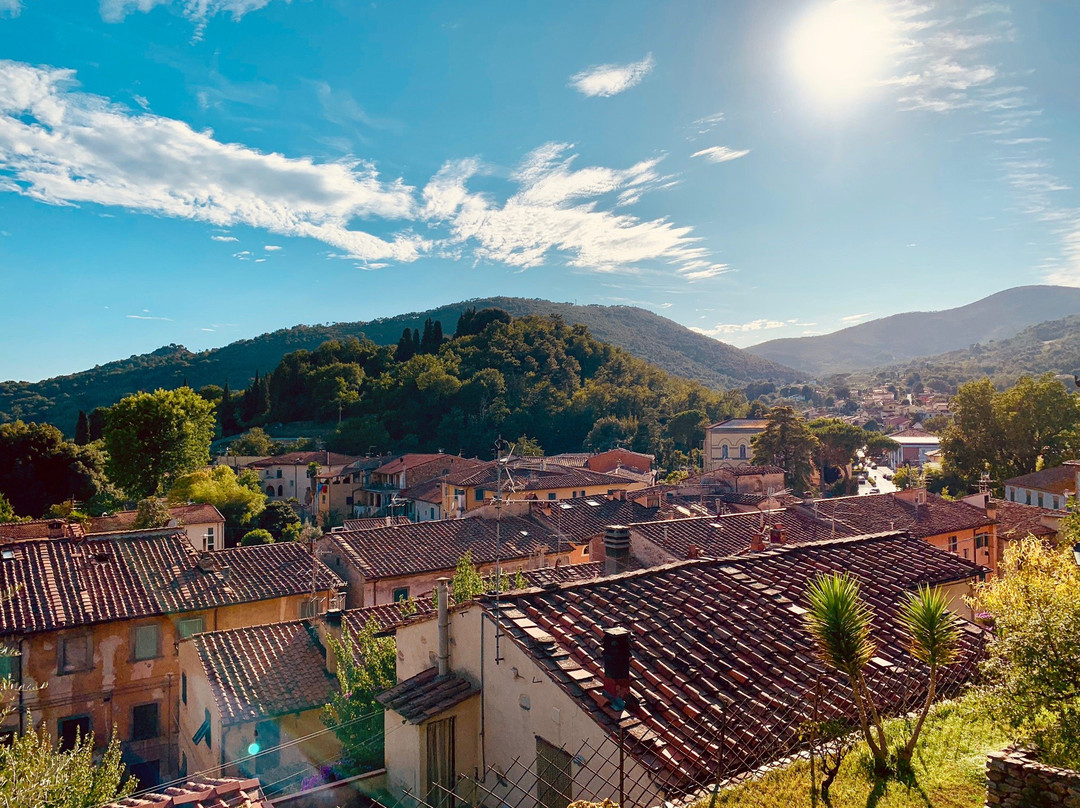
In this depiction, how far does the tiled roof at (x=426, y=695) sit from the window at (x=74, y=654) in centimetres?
1402

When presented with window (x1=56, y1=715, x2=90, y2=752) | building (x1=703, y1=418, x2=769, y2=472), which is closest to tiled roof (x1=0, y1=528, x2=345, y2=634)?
window (x1=56, y1=715, x2=90, y2=752)

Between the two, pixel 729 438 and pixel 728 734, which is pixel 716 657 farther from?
pixel 729 438

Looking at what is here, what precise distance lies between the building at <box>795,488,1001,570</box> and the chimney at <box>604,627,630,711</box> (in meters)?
19.2

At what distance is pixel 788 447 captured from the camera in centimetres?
5631

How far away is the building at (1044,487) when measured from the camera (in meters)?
40.8

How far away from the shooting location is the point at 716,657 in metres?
7.76

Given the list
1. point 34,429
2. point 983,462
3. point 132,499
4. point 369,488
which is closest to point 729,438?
point 983,462

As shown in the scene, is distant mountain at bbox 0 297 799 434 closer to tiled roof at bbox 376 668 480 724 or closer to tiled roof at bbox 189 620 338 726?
tiled roof at bbox 189 620 338 726

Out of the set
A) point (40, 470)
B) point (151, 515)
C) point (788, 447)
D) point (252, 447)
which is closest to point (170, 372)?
point (252, 447)

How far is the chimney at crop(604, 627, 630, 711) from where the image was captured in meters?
6.55

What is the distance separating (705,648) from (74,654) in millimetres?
17607

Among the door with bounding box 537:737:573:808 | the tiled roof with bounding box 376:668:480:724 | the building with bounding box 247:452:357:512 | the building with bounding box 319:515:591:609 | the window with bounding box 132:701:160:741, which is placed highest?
the tiled roof with bounding box 376:668:480:724

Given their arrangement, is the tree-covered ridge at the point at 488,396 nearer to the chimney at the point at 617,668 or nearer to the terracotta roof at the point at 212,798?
the chimney at the point at 617,668

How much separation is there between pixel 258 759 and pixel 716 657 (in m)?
10.0
